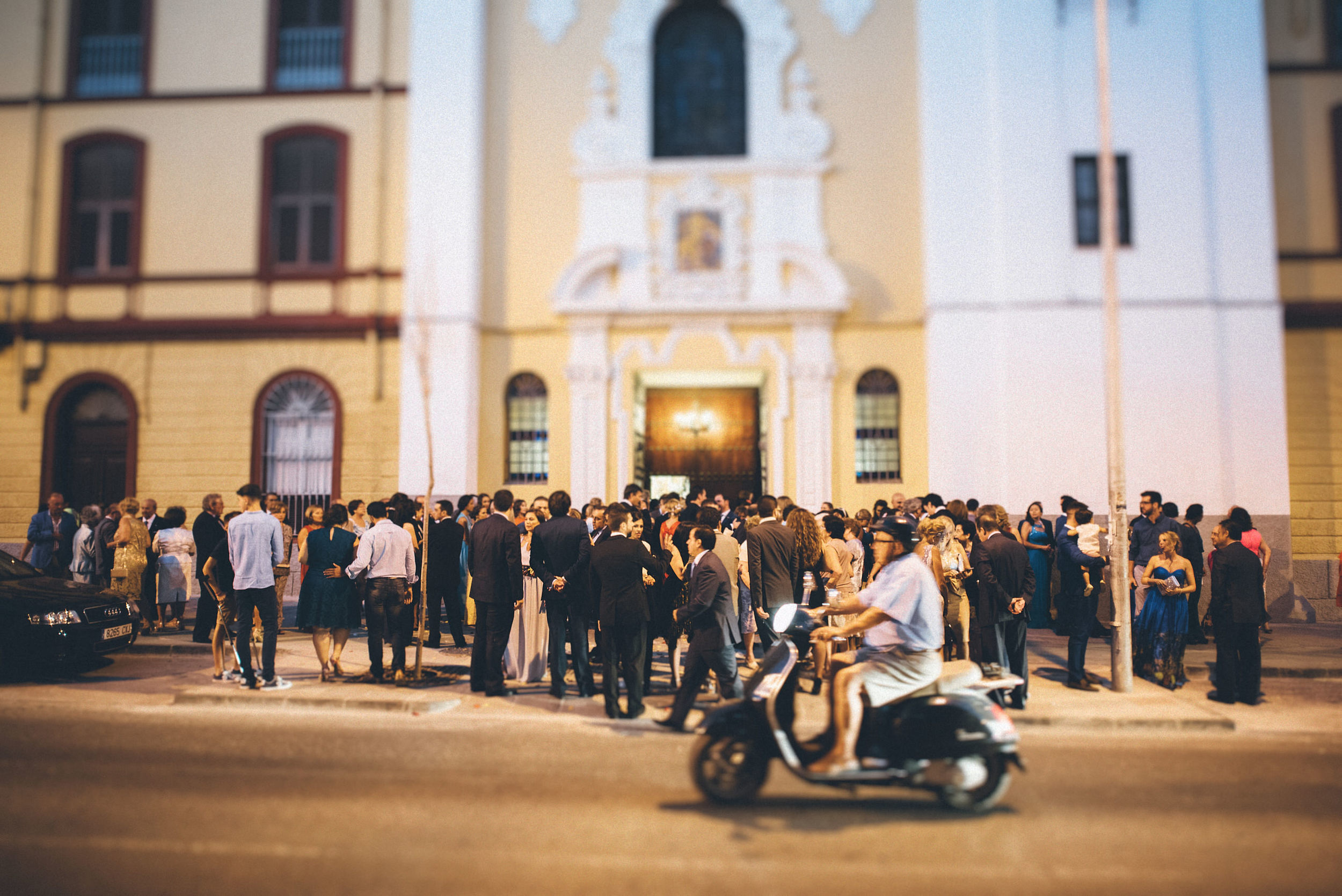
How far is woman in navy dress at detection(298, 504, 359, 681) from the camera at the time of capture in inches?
373

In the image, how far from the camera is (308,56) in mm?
18234

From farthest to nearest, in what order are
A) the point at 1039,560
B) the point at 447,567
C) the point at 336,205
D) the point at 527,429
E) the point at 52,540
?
the point at 336,205
the point at 527,429
the point at 52,540
the point at 1039,560
the point at 447,567

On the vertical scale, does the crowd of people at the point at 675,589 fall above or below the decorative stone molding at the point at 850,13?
below

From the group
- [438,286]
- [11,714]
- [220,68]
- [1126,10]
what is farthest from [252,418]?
[1126,10]

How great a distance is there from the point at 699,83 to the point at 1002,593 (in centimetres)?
1296

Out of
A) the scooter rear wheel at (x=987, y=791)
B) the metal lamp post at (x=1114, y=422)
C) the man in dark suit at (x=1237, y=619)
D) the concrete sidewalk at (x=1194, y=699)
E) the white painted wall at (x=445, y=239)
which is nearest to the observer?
the scooter rear wheel at (x=987, y=791)

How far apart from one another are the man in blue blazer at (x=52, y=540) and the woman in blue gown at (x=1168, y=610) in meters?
15.0

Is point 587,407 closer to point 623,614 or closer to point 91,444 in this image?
point 623,614

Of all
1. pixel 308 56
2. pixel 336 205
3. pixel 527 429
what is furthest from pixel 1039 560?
pixel 308 56

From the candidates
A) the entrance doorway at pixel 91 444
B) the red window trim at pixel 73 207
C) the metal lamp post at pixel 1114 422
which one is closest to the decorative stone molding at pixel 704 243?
the metal lamp post at pixel 1114 422

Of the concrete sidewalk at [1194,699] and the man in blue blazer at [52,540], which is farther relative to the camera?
the man in blue blazer at [52,540]

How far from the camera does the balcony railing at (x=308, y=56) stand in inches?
715

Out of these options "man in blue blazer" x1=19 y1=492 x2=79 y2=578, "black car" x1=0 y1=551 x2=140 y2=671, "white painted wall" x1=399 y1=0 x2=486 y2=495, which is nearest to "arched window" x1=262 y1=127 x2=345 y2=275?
"white painted wall" x1=399 y1=0 x2=486 y2=495

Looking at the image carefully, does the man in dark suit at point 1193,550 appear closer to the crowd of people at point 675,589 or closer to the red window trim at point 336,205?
the crowd of people at point 675,589
